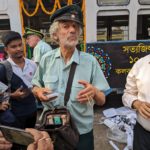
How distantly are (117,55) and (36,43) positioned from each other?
4.90 ft

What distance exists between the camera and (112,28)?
13.7 feet

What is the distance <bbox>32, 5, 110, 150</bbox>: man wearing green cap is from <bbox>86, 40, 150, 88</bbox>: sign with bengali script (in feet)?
7.59

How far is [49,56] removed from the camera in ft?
6.39

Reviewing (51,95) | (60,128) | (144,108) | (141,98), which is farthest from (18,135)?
(141,98)

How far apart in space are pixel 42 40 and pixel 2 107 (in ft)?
7.80

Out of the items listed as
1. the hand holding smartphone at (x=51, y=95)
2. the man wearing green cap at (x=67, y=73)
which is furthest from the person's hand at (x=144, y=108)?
the hand holding smartphone at (x=51, y=95)

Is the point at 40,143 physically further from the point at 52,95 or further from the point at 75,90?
the point at 75,90

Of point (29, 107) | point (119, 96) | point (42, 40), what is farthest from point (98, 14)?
point (29, 107)

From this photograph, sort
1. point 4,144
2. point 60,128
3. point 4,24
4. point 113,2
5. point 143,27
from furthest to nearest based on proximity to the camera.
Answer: point 143,27 < point 4,24 < point 113,2 < point 60,128 < point 4,144

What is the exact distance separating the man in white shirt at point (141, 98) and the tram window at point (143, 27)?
Result: 2404 mm

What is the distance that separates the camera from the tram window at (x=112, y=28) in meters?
4.09

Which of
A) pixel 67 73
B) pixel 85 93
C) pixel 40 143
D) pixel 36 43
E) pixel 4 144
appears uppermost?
pixel 36 43

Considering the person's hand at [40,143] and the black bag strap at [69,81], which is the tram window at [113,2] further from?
the person's hand at [40,143]

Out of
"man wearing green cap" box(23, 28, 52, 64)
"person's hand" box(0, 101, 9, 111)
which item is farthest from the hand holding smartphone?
"man wearing green cap" box(23, 28, 52, 64)
